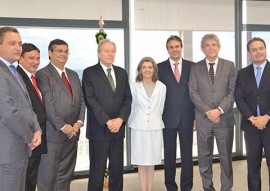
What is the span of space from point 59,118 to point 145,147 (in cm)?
102

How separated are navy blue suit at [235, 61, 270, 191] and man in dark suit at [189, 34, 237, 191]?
20 centimetres

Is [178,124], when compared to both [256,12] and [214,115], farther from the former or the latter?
[256,12]

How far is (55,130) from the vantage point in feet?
10.8

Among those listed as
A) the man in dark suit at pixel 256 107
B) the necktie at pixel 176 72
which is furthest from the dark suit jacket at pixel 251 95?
the necktie at pixel 176 72

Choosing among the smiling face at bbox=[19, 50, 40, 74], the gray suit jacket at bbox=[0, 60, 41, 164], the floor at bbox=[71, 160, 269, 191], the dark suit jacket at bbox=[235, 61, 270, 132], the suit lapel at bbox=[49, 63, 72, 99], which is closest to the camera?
the gray suit jacket at bbox=[0, 60, 41, 164]

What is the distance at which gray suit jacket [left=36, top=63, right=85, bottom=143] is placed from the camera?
3238 millimetres

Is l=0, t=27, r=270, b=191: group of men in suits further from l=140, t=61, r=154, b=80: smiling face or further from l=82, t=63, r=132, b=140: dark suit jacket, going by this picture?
l=140, t=61, r=154, b=80: smiling face

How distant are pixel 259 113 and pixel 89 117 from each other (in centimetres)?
181

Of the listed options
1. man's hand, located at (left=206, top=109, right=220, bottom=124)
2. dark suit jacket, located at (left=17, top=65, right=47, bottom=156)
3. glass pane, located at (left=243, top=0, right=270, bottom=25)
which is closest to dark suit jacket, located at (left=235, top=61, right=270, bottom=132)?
man's hand, located at (left=206, top=109, right=220, bottom=124)

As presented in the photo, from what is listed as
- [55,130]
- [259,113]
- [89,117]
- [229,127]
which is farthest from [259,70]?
[55,130]

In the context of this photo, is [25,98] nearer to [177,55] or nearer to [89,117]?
[89,117]

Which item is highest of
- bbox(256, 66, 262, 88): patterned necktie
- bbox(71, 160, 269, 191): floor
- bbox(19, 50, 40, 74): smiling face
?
bbox(19, 50, 40, 74): smiling face

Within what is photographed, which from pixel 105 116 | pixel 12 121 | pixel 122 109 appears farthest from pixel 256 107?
pixel 12 121

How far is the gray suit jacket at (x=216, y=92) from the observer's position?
369 cm
